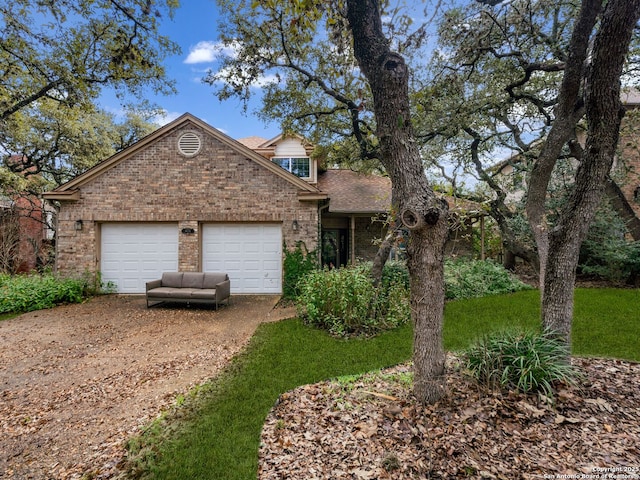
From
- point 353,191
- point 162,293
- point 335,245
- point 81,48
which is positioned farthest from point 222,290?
point 353,191

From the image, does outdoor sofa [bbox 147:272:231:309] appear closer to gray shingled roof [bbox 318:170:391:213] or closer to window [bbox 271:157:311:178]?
gray shingled roof [bbox 318:170:391:213]

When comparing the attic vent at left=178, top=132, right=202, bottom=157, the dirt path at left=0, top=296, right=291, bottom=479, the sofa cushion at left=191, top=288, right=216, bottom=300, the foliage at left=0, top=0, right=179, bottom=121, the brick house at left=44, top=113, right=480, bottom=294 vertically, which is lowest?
the dirt path at left=0, top=296, right=291, bottom=479

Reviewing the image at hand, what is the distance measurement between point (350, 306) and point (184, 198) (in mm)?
6765

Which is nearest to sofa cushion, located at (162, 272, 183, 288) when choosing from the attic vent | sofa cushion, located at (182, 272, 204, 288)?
sofa cushion, located at (182, 272, 204, 288)

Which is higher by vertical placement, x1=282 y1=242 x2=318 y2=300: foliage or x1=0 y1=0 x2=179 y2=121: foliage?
x1=0 y1=0 x2=179 y2=121: foliage

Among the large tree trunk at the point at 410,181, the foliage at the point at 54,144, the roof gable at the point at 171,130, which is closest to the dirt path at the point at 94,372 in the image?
the large tree trunk at the point at 410,181

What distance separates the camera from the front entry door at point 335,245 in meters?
13.9

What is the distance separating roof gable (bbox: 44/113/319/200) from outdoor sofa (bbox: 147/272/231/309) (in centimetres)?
369

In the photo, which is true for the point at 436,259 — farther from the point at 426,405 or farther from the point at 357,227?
the point at 357,227

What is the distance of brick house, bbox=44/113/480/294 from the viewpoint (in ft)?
32.9

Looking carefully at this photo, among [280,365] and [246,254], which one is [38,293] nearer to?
[246,254]

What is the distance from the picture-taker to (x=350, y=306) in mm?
6387

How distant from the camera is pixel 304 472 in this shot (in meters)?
2.44

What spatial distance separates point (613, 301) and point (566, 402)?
7.18m
